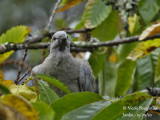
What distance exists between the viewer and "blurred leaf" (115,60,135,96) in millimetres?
4613

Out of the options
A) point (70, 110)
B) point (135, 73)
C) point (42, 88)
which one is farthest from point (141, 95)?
point (135, 73)

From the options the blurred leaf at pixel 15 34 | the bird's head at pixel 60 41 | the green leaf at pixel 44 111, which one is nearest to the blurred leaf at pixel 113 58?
the bird's head at pixel 60 41

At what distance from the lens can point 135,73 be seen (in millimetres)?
4699

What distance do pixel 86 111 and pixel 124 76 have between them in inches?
99.3

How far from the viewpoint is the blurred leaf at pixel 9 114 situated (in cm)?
156

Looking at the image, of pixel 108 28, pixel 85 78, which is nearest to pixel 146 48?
pixel 85 78

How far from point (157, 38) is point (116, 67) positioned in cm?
127

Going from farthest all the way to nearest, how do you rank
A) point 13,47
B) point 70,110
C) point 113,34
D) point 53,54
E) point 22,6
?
Result: point 22,6 < point 113,34 < point 53,54 < point 13,47 < point 70,110

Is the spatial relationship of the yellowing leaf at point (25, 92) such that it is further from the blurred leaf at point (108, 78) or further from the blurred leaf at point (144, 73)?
the blurred leaf at point (108, 78)

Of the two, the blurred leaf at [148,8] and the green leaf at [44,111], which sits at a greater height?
the blurred leaf at [148,8]

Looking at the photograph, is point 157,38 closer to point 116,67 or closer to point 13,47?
point 116,67

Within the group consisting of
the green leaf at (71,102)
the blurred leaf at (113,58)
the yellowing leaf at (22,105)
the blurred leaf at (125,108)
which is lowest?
the blurred leaf at (113,58)

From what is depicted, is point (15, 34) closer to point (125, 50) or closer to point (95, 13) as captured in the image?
point (95, 13)

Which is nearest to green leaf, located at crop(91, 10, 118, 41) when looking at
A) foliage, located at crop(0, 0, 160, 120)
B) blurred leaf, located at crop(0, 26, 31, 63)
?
foliage, located at crop(0, 0, 160, 120)
